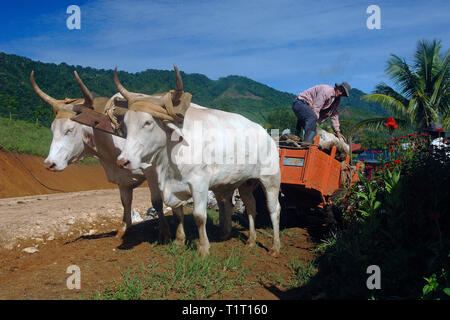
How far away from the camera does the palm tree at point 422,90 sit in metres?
16.0

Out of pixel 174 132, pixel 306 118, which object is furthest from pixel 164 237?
pixel 306 118

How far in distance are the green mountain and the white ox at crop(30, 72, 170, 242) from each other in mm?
20440

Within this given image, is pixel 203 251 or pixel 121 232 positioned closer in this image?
pixel 203 251

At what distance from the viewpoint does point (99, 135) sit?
17.0 feet

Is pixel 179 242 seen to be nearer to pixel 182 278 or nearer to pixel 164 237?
pixel 164 237

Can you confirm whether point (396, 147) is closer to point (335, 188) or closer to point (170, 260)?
point (335, 188)

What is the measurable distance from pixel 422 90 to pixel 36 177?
16805mm

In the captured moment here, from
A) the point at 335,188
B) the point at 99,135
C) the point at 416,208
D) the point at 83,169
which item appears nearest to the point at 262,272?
the point at 416,208

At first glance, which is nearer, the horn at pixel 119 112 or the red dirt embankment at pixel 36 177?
the horn at pixel 119 112

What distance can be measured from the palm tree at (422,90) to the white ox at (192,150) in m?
13.4

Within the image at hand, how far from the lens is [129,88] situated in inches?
2884
